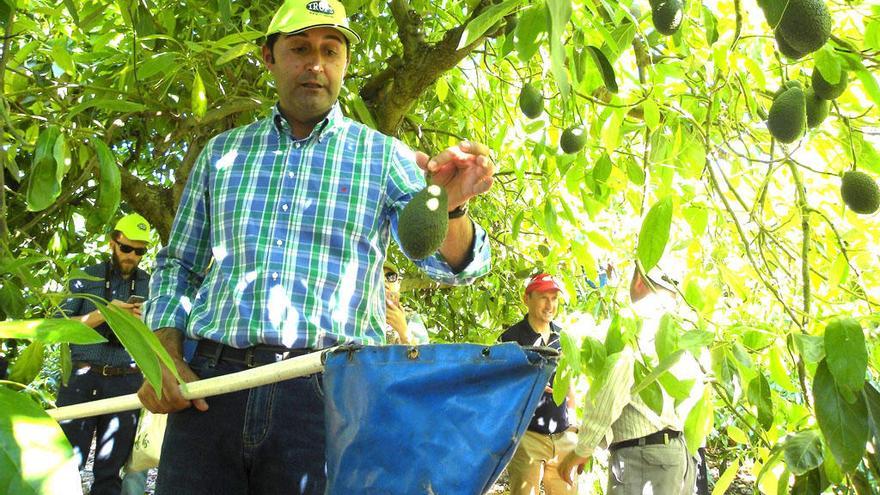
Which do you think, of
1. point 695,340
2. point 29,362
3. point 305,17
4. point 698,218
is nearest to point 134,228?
point 29,362

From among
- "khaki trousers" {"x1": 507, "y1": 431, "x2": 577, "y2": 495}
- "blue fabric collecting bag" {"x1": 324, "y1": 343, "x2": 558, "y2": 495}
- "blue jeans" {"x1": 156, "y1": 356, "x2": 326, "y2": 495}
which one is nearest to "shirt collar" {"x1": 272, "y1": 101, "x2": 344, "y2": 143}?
"blue jeans" {"x1": 156, "y1": 356, "x2": 326, "y2": 495}

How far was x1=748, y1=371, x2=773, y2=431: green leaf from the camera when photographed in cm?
130

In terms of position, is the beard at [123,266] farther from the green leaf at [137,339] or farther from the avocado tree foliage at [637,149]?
the green leaf at [137,339]

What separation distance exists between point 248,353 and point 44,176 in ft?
1.60

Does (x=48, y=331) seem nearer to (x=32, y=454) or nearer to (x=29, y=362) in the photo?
(x=32, y=454)

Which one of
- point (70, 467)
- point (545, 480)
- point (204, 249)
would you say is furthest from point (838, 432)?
point (545, 480)

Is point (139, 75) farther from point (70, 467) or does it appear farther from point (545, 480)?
point (545, 480)

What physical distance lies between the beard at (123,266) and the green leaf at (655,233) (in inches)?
124

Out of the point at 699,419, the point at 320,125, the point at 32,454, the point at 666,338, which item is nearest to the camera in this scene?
the point at 32,454

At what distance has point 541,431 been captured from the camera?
4406 mm

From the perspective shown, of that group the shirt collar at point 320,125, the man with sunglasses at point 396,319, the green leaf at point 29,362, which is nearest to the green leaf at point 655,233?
the shirt collar at point 320,125

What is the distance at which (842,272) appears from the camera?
1503 millimetres

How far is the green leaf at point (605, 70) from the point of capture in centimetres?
130

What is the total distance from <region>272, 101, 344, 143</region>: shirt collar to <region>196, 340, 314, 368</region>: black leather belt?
491mm
